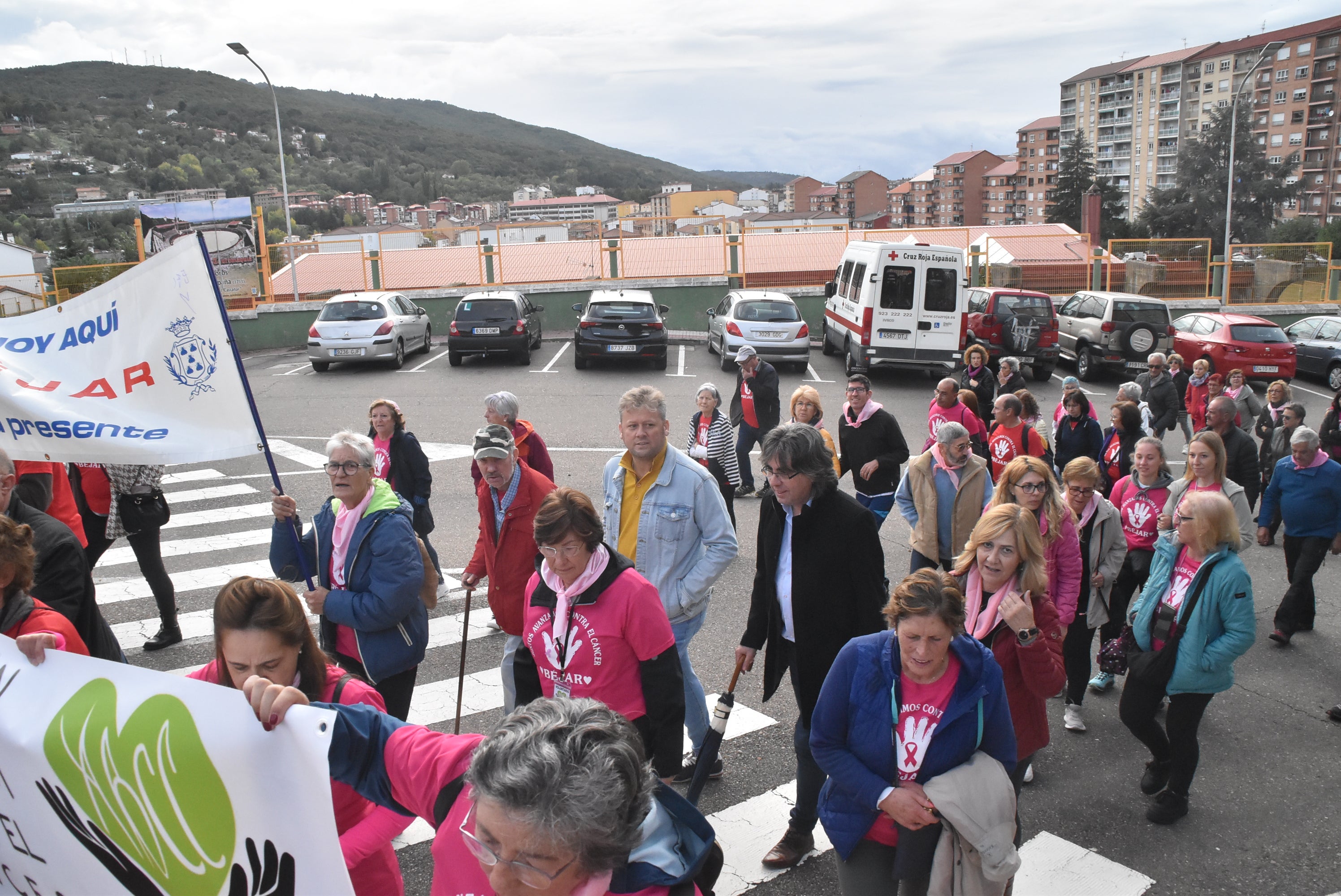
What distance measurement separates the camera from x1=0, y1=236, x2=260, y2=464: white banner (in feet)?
12.8

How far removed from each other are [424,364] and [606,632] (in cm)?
1910

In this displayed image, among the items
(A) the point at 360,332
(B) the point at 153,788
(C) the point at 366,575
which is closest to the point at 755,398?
(C) the point at 366,575

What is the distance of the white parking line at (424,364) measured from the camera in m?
20.7

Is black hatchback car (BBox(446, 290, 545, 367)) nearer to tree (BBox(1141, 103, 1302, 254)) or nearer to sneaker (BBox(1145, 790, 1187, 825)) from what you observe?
sneaker (BBox(1145, 790, 1187, 825))

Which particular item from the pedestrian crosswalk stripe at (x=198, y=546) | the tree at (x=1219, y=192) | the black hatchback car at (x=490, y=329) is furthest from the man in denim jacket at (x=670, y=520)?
the tree at (x=1219, y=192)

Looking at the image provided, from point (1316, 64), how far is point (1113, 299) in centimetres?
11917

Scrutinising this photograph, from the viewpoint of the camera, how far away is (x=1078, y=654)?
5699 millimetres

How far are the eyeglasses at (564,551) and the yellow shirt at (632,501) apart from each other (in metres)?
1.35

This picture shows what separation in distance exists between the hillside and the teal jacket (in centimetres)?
12056

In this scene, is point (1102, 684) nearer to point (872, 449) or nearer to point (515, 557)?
point (872, 449)

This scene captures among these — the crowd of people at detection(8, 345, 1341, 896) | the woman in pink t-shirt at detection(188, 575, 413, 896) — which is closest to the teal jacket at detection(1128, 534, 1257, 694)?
the crowd of people at detection(8, 345, 1341, 896)

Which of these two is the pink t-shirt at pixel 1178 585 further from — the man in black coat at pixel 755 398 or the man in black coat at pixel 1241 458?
the man in black coat at pixel 755 398

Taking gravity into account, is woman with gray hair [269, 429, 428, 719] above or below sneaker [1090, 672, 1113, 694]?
above

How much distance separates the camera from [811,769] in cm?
424
